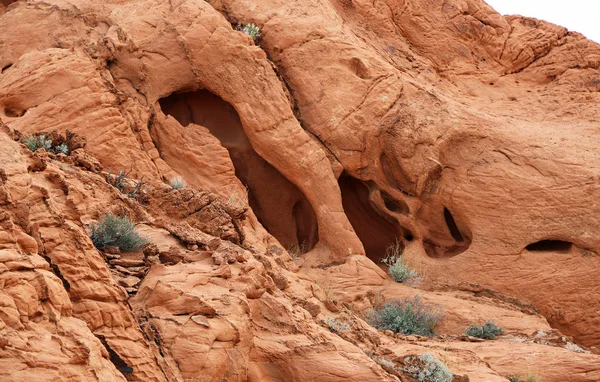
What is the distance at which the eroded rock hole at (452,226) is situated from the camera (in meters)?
14.6

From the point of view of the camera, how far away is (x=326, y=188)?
45.4 feet

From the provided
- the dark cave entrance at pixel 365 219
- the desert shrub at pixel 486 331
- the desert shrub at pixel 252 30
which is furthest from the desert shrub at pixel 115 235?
the dark cave entrance at pixel 365 219

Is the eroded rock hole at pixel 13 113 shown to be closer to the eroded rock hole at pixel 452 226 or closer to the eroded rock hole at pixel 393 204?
the eroded rock hole at pixel 393 204

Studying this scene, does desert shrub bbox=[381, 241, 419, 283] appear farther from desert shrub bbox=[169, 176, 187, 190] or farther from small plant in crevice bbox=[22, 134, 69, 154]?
small plant in crevice bbox=[22, 134, 69, 154]

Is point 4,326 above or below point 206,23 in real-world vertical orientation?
below

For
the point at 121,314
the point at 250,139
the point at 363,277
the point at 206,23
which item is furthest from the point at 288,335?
the point at 206,23

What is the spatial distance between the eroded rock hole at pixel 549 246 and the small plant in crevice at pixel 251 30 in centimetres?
543

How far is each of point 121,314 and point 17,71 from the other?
6.95m

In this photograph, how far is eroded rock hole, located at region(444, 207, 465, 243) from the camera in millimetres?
14555

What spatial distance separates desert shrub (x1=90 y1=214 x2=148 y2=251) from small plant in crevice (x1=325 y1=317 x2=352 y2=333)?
2.05 meters

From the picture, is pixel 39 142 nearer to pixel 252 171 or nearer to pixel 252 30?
pixel 252 171

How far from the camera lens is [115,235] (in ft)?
27.7

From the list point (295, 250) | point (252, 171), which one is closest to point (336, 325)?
point (295, 250)

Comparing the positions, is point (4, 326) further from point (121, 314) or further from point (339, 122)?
point (339, 122)
